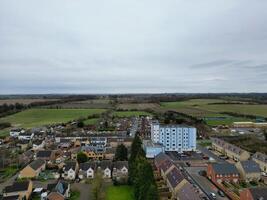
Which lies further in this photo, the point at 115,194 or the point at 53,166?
the point at 53,166

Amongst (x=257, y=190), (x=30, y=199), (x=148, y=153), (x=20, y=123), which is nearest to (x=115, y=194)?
(x=30, y=199)

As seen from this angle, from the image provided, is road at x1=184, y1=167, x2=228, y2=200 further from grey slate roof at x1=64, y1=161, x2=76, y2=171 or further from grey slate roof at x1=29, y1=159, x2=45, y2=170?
grey slate roof at x1=29, y1=159, x2=45, y2=170

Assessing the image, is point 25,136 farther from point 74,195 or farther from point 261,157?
point 261,157

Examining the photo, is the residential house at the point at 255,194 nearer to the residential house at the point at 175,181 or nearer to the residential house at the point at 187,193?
the residential house at the point at 187,193

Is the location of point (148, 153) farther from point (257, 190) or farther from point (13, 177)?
point (257, 190)

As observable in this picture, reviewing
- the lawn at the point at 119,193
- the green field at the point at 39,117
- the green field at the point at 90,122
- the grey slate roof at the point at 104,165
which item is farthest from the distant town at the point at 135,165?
the green field at the point at 39,117

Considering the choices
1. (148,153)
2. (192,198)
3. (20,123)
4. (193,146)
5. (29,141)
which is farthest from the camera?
(20,123)
